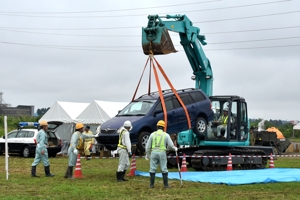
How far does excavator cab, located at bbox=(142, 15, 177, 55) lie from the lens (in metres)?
17.0

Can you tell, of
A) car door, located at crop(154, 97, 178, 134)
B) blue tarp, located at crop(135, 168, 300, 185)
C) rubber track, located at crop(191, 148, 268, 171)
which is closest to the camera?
blue tarp, located at crop(135, 168, 300, 185)

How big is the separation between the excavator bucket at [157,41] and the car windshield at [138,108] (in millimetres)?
1881

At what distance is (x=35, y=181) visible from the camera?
1477 centimetres

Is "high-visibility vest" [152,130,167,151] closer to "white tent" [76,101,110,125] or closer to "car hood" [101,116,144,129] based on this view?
"car hood" [101,116,144,129]

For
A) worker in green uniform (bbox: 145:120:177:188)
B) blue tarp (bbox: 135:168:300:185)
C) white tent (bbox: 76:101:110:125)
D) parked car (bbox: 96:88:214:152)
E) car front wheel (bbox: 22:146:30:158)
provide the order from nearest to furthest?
worker in green uniform (bbox: 145:120:177:188) → blue tarp (bbox: 135:168:300:185) → parked car (bbox: 96:88:214:152) → car front wheel (bbox: 22:146:30:158) → white tent (bbox: 76:101:110:125)

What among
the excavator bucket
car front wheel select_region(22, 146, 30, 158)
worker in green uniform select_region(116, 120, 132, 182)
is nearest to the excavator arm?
the excavator bucket

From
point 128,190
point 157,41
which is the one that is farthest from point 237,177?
point 157,41

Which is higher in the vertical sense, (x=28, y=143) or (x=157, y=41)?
(x=157, y=41)

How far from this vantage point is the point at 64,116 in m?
32.5

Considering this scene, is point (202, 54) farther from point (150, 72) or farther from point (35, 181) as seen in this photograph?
point (35, 181)

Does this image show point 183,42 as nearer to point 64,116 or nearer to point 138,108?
point 138,108

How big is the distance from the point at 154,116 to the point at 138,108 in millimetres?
829

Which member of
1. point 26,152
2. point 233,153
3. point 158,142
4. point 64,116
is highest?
point 64,116

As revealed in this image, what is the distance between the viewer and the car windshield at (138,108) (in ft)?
58.1
